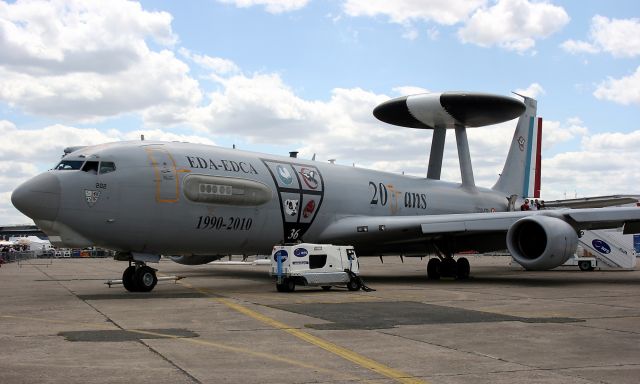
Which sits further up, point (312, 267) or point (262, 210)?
point (262, 210)

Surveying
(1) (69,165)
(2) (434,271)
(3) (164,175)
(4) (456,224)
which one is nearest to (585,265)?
(2) (434,271)

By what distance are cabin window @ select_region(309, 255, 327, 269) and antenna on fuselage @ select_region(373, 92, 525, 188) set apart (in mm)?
13340

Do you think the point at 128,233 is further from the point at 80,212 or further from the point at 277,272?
the point at 277,272

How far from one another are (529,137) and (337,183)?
58.3 feet

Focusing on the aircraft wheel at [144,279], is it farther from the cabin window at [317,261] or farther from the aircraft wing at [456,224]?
the aircraft wing at [456,224]

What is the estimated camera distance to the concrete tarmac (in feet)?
24.0

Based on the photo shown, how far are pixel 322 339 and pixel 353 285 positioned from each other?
10321 millimetres

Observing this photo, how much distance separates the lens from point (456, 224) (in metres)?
23.9

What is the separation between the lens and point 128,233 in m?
18.6

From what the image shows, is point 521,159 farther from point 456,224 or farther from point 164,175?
point 164,175

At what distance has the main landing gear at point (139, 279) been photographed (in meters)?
19.2

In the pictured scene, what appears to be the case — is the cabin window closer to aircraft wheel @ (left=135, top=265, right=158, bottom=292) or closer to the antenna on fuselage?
aircraft wheel @ (left=135, top=265, right=158, bottom=292)

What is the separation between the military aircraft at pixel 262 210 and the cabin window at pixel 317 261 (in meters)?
2.77

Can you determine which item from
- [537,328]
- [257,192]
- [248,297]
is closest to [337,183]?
[257,192]
